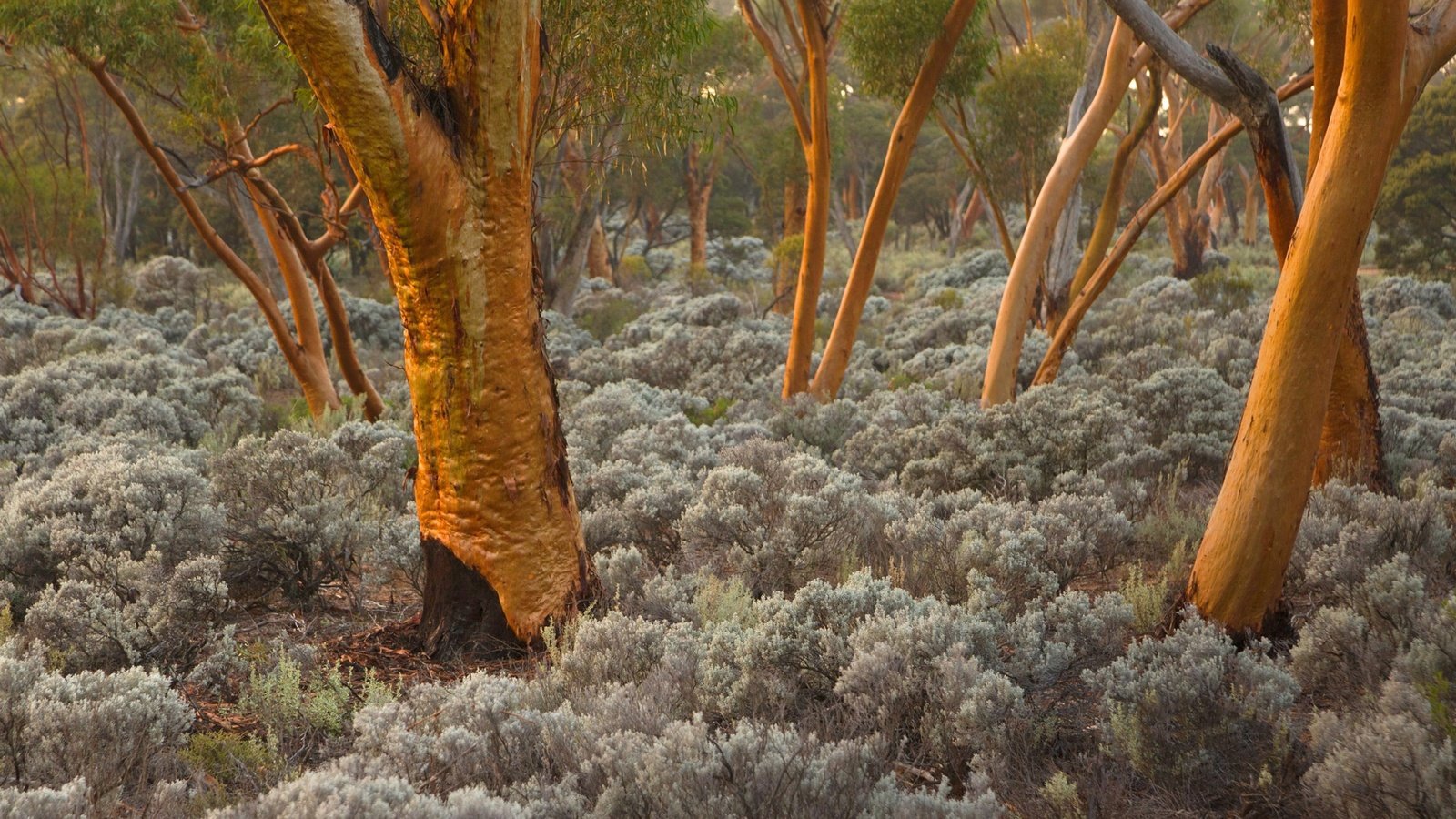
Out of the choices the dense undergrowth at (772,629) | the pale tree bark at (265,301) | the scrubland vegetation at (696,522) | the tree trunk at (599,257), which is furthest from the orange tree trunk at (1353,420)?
the tree trunk at (599,257)

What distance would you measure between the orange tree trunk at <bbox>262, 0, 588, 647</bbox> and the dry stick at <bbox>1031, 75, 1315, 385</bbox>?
5781 millimetres

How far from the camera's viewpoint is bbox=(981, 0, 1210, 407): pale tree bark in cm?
995

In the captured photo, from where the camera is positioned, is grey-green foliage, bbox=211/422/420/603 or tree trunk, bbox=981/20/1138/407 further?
tree trunk, bbox=981/20/1138/407

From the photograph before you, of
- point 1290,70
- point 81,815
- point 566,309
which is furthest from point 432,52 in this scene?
point 1290,70

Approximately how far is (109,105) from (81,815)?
98.4 feet

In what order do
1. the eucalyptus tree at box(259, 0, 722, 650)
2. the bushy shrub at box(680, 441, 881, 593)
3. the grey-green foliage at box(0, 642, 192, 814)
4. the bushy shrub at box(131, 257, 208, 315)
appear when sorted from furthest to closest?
the bushy shrub at box(131, 257, 208, 315) → the bushy shrub at box(680, 441, 881, 593) → the eucalyptus tree at box(259, 0, 722, 650) → the grey-green foliage at box(0, 642, 192, 814)

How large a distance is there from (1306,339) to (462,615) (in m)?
4.07

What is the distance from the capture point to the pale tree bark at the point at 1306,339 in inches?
180

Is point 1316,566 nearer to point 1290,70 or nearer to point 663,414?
point 663,414

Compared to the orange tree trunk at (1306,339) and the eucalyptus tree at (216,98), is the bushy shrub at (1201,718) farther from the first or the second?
the eucalyptus tree at (216,98)

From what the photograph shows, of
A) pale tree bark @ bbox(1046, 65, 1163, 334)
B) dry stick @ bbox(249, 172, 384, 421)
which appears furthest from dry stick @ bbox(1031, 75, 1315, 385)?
dry stick @ bbox(249, 172, 384, 421)

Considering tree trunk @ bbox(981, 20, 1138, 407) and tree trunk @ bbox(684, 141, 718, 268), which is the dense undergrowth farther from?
tree trunk @ bbox(684, 141, 718, 268)

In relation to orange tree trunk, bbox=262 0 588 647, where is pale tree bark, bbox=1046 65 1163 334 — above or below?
above

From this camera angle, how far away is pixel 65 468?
23.4 ft
